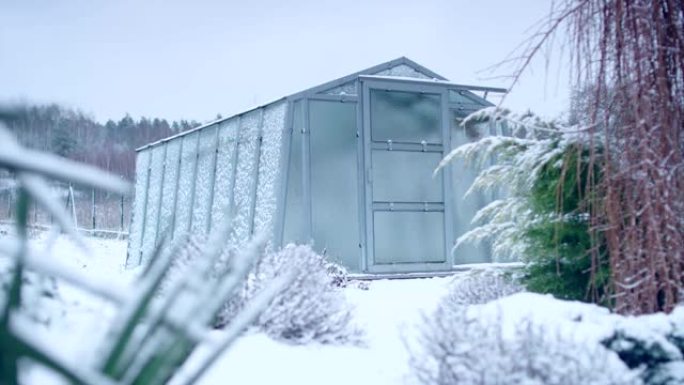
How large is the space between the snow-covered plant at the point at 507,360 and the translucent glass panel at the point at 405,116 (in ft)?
23.3

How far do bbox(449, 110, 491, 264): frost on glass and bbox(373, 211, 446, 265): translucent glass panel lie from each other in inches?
16.4

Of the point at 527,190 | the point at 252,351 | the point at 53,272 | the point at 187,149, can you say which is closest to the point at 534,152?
the point at 527,190

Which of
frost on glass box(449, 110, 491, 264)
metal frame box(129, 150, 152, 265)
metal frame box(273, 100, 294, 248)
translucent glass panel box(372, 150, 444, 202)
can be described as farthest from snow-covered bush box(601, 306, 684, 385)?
metal frame box(129, 150, 152, 265)

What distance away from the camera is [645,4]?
3564 mm

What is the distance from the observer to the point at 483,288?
490 centimetres

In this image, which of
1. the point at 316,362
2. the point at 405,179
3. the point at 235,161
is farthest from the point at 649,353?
the point at 235,161

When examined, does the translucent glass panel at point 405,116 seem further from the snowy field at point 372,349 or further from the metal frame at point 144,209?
the metal frame at point 144,209

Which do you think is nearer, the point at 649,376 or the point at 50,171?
the point at 50,171

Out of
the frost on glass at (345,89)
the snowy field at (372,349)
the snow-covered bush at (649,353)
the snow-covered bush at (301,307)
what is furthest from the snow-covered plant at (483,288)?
the frost on glass at (345,89)

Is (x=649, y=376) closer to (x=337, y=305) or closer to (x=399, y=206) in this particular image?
(x=337, y=305)

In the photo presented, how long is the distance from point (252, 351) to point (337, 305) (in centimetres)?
100

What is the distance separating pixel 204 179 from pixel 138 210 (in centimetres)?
357

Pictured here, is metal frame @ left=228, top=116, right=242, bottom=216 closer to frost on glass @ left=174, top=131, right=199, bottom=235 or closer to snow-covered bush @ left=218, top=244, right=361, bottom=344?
frost on glass @ left=174, top=131, right=199, bottom=235

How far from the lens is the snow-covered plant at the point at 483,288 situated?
15.7ft
